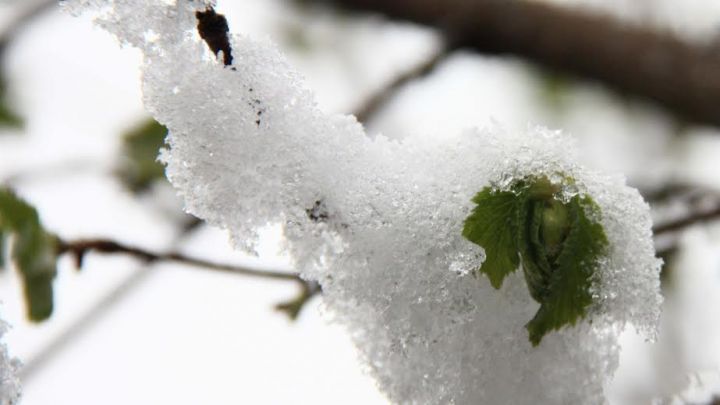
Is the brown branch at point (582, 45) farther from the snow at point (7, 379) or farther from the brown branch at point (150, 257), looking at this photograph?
the snow at point (7, 379)

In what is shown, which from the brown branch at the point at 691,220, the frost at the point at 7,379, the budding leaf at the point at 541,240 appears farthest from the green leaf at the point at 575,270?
the brown branch at the point at 691,220

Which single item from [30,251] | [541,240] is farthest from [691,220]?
[30,251]

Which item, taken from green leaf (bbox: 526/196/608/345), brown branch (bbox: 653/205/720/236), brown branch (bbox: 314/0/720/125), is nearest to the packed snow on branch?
green leaf (bbox: 526/196/608/345)

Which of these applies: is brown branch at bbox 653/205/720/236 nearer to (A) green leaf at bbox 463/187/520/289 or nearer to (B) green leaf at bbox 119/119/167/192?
(A) green leaf at bbox 463/187/520/289

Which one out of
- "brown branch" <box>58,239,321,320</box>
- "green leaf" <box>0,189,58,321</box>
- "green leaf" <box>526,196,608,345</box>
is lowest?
"green leaf" <box>526,196,608,345</box>

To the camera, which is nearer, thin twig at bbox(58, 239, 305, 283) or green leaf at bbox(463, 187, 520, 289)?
green leaf at bbox(463, 187, 520, 289)

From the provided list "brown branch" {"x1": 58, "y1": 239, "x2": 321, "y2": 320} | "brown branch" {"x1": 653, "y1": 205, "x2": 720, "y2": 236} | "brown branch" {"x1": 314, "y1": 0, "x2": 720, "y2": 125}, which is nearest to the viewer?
"brown branch" {"x1": 58, "y1": 239, "x2": 321, "y2": 320}
